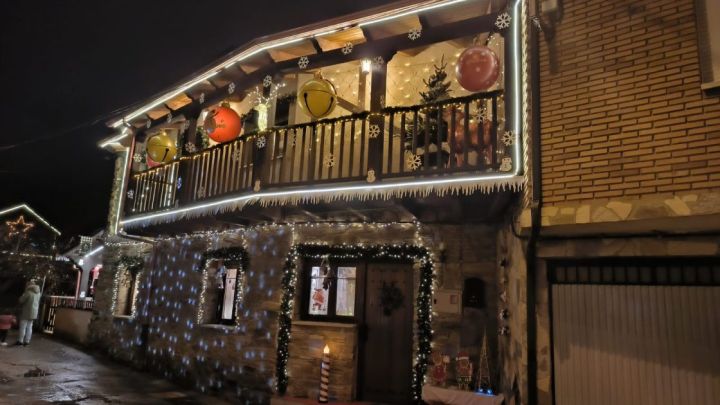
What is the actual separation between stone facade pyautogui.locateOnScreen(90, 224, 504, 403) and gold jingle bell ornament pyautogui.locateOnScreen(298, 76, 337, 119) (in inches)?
96.4

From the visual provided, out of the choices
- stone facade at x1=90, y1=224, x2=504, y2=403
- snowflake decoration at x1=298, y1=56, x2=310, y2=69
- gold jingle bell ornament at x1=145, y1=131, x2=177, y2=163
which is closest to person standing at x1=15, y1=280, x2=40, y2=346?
stone facade at x1=90, y1=224, x2=504, y2=403

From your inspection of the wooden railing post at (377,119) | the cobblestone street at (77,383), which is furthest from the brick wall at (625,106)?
the cobblestone street at (77,383)

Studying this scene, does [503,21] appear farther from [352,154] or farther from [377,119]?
[352,154]

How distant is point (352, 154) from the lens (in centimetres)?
743

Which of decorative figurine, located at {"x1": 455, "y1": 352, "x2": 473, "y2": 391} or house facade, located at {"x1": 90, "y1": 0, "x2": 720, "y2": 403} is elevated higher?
house facade, located at {"x1": 90, "y1": 0, "x2": 720, "y2": 403}

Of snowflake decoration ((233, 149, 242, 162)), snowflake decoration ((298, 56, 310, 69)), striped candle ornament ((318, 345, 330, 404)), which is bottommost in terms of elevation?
striped candle ornament ((318, 345, 330, 404))

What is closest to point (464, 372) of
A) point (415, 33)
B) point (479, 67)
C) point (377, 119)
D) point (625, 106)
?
point (377, 119)

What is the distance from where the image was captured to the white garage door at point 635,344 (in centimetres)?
474

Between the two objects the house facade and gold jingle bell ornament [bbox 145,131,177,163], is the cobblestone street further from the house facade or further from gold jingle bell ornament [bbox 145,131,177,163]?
gold jingle bell ornament [bbox 145,131,177,163]

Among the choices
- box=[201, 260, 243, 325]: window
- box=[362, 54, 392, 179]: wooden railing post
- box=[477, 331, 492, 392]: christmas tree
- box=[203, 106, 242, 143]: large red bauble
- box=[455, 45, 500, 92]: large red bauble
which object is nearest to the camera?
box=[455, 45, 500, 92]: large red bauble

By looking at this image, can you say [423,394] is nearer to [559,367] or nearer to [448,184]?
[559,367]

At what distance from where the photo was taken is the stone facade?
806 cm

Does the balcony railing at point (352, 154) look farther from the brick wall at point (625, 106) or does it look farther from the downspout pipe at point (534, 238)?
the brick wall at point (625, 106)

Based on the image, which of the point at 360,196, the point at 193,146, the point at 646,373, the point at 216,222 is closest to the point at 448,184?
the point at 360,196
